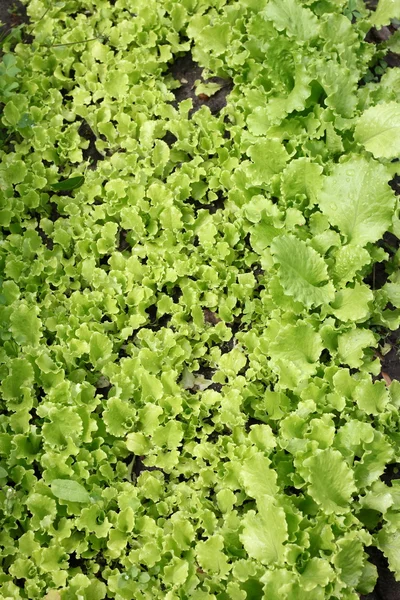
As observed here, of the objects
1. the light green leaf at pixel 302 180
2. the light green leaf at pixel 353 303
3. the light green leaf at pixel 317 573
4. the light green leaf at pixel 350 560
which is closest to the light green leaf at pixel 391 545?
the light green leaf at pixel 350 560

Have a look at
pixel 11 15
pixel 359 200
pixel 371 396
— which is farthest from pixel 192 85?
pixel 371 396

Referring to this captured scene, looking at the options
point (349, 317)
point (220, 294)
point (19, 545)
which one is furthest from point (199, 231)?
point (19, 545)

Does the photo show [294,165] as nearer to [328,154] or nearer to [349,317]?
[328,154]

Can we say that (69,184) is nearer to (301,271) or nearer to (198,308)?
(198,308)

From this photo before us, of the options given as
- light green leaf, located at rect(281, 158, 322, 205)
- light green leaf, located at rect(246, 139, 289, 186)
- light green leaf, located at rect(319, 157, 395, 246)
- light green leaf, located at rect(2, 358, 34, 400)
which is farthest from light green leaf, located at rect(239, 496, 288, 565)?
light green leaf, located at rect(246, 139, 289, 186)

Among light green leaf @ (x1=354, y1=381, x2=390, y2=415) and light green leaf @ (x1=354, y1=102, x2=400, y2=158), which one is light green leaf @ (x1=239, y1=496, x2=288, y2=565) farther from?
light green leaf @ (x1=354, y1=102, x2=400, y2=158)

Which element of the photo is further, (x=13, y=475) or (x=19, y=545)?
(x=13, y=475)
